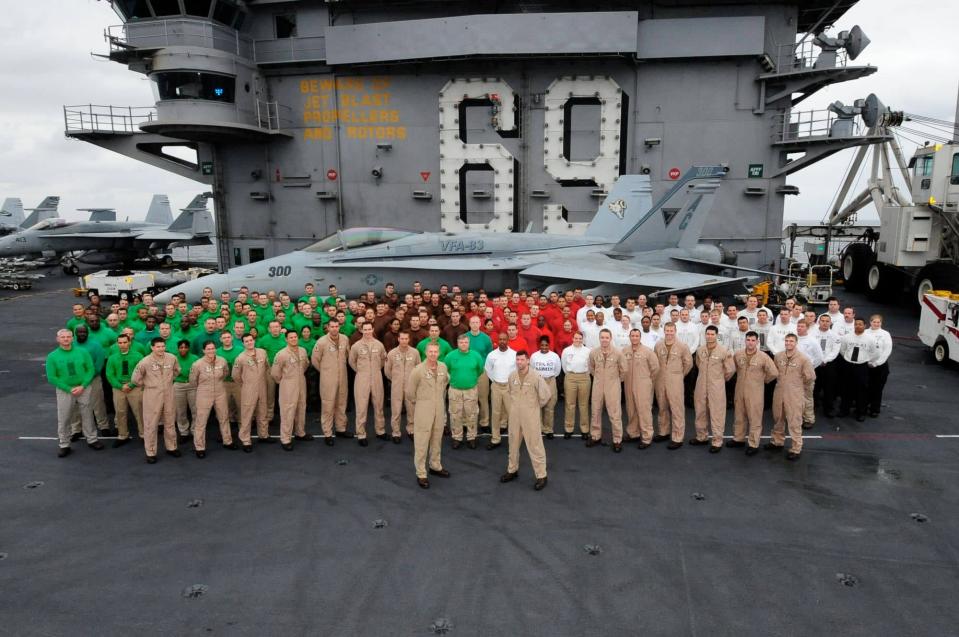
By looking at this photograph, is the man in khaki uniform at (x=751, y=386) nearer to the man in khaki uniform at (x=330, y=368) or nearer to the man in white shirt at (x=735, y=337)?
the man in white shirt at (x=735, y=337)

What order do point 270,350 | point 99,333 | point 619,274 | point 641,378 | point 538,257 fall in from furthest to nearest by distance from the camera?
point 538,257, point 619,274, point 99,333, point 270,350, point 641,378

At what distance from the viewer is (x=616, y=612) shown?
4.39 meters

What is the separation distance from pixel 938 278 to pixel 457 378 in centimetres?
1597

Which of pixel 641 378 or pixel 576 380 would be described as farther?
pixel 576 380

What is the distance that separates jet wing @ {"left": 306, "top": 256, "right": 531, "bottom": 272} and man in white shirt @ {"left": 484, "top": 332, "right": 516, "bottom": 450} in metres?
6.15

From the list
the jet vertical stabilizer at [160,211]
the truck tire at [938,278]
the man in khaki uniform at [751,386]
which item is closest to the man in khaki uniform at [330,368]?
the man in khaki uniform at [751,386]

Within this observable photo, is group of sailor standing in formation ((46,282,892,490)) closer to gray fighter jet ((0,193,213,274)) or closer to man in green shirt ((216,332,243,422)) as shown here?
man in green shirt ((216,332,243,422))

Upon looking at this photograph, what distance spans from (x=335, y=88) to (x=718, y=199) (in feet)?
42.2

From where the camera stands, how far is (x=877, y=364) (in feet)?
27.1

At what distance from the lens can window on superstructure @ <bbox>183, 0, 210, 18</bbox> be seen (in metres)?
17.2

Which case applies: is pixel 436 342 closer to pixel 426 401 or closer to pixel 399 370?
pixel 399 370

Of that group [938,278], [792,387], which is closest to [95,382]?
[792,387]

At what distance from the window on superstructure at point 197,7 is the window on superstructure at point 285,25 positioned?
7.31 feet

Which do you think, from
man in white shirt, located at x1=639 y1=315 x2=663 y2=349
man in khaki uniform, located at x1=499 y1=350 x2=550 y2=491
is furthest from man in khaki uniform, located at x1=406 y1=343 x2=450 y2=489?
man in white shirt, located at x1=639 y1=315 x2=663 y2=349
